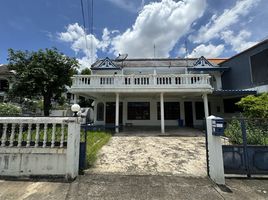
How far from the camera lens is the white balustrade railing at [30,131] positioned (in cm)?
393

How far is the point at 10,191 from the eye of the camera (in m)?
3.25

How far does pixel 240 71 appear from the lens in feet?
41.3

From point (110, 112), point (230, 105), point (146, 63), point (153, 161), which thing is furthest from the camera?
point (146, 63)

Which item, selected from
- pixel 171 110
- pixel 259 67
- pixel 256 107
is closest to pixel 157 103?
pixel 171 110

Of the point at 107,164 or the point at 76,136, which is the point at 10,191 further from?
the point at 107,164

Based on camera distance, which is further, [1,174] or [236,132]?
[236,132]

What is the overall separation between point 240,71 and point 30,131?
576 inches

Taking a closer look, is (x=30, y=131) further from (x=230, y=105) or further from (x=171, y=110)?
(x=230, y=105)

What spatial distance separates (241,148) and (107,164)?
12.6 feet

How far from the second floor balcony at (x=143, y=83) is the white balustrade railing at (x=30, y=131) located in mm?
6563

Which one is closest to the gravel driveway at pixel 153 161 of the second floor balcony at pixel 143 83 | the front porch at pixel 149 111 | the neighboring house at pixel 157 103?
the second floor balcony at pixel 143 83

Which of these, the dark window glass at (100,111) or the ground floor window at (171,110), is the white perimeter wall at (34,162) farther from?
the ground floor window at (171,110)

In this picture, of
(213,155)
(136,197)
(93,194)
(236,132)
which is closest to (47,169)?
(93,194)

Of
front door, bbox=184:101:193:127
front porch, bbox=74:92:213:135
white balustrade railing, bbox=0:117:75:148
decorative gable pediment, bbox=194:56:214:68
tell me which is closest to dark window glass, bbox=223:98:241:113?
front porch, bbox=74:92:213:135
